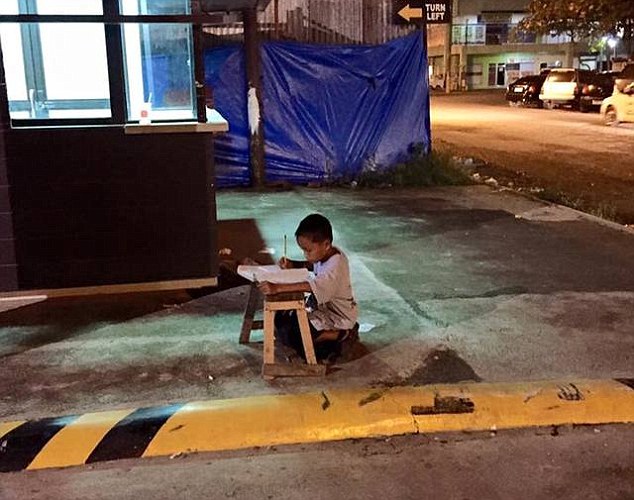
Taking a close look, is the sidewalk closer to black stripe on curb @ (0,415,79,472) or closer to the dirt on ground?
black stripe on curb @ (0,415,79,472)

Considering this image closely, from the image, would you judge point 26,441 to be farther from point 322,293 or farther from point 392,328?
point 392,328

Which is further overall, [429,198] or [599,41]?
[599,41]

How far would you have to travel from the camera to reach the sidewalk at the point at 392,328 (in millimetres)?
4652

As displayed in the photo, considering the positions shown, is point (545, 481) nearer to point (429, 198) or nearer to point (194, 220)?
point (194, 220)

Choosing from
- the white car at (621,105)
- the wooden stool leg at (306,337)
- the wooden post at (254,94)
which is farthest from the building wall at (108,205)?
the white car at (621,105)

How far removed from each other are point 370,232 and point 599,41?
4815cm

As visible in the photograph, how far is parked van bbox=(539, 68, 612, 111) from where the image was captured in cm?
2873

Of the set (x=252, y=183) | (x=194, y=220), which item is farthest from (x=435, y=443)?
(x=252, y=183)

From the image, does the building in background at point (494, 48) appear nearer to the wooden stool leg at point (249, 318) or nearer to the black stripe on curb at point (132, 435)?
the wooden stool leg at point (249, 318)

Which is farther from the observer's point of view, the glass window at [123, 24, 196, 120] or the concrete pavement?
the glass window at [123, 24, 196, 120]

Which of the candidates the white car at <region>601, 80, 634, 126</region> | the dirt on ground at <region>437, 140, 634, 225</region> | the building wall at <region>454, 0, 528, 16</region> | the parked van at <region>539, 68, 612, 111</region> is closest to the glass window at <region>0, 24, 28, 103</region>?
the dirt on ground at <region>437, 140, 634, 225</region>

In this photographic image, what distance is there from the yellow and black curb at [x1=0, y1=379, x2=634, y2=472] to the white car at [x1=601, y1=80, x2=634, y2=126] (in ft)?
66.8

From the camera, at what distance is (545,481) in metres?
3.66

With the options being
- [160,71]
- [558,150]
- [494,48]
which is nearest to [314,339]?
[160,71]
